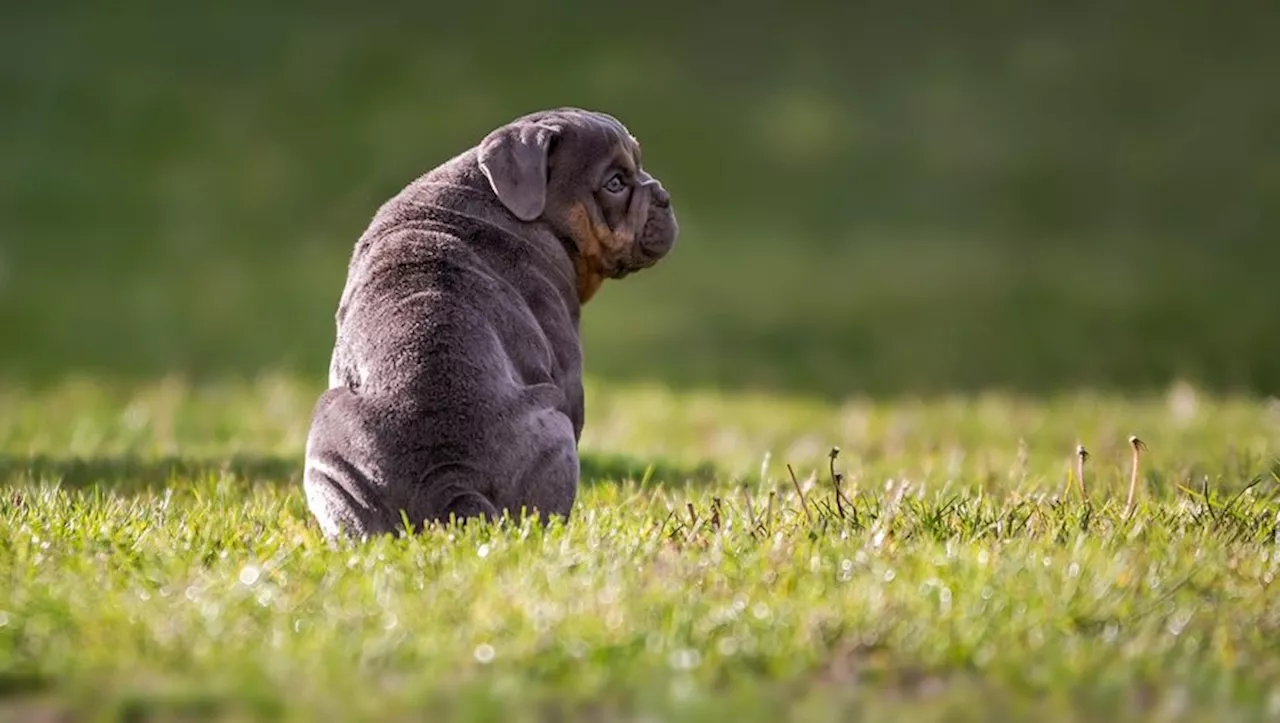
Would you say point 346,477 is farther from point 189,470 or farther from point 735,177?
point 735,177

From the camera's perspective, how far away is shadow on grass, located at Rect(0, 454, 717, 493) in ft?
24.1

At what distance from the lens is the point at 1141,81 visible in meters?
16.8

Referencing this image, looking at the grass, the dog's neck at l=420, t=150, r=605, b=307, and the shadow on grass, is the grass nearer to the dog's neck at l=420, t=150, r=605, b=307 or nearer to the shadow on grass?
the shadow on grass

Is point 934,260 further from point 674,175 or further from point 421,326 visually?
point 421,326

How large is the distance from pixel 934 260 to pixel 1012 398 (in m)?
3.69

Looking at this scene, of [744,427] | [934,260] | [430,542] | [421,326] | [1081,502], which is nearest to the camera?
[430,542]

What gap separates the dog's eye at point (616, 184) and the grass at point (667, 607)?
109 cm

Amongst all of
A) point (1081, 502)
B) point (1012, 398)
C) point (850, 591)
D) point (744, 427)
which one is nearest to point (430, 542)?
point (850, 591)

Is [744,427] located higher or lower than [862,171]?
lower

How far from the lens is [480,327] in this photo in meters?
5.64

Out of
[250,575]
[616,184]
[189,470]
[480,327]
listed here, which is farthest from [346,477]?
[189,470]

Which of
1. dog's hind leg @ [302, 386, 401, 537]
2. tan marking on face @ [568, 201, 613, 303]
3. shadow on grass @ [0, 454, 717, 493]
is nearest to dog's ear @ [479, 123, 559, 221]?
tan marking on face @ [568, 201, 613, 303]

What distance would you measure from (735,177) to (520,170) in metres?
10.2

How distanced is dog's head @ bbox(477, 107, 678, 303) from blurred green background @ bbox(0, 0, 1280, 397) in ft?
21.6
